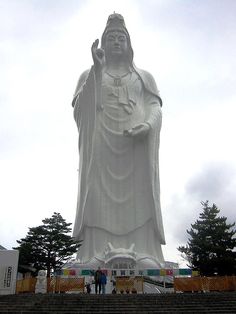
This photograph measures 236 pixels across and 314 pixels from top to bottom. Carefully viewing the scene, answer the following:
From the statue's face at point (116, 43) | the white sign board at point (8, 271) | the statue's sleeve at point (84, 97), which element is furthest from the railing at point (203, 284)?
the statue's face at point (116, 43)

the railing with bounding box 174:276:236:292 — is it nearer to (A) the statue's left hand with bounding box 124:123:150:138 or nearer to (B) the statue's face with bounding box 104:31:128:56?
(A) the statue's left hand with bounding box 124:123:150:138

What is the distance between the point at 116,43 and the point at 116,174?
6128mm

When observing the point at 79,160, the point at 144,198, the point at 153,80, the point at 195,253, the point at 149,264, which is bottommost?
the point at 149,264

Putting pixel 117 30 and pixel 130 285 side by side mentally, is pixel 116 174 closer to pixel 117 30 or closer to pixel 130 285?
pixel 117 30

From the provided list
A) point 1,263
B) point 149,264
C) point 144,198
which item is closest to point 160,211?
point 144,198

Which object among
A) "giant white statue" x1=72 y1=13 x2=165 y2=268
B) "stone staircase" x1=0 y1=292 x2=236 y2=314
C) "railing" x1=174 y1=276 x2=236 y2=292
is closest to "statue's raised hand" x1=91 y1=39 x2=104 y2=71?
"giant white statue" x1=72 y1=13 x2=165 y2=268

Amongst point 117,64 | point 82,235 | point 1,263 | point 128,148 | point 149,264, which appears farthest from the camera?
point 117,64

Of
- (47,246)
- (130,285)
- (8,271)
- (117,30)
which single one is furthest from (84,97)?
(130,285)

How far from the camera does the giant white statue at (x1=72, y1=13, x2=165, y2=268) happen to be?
18.8 metres

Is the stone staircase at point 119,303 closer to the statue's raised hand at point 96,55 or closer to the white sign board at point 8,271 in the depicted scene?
the white sign board at point 8,271

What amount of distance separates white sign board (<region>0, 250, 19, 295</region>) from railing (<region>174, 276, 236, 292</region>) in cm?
468

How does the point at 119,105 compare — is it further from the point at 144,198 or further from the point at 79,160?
the point at 144,198

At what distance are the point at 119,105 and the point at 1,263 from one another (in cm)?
973

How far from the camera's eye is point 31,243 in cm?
1784
